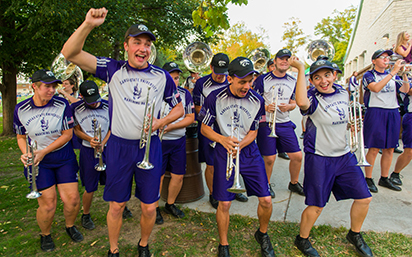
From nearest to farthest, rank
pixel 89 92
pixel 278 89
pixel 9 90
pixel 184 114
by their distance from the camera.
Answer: pixel 89 92
pixel 184 114
pixel 278 89
pixel 9 90

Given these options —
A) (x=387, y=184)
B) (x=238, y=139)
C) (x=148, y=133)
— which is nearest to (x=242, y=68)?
(x=238, y=139)

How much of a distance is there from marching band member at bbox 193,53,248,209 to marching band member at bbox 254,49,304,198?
0.81 m

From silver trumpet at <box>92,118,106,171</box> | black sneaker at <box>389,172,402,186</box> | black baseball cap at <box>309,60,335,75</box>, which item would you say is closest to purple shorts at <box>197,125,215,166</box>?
silver trumpet at <box>92,118,106,171</box>

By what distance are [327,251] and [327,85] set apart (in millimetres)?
2047

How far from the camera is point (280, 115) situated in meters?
4.95

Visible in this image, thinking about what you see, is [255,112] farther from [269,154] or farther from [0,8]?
[0,8]

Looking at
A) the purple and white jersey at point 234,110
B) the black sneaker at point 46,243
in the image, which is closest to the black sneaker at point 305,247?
the purple and white jersey at point 234,110

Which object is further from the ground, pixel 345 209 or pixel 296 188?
pixel 296 188

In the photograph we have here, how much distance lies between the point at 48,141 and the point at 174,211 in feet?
6.89

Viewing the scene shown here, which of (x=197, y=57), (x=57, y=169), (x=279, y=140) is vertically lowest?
(x=57, y=169)

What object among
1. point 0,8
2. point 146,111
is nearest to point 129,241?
point 146,111

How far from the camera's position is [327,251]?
3.37 metres

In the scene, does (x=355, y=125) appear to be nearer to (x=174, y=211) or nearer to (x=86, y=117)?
(x=174, y=211)

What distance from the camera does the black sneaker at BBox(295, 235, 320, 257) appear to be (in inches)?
127
